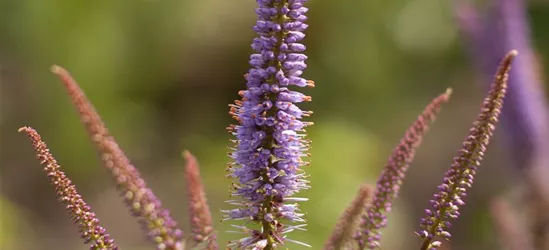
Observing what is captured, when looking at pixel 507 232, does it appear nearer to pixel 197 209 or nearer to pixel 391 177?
pixel 391 177

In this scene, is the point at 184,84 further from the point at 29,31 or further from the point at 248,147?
the point at 248,147

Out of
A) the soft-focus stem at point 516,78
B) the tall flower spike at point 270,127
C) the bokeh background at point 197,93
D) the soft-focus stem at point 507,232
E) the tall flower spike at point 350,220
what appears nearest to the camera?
the tall flower spike at point 350,220

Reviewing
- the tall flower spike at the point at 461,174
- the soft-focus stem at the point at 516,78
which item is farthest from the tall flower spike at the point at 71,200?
the soft-focus stem at the point at 516,78

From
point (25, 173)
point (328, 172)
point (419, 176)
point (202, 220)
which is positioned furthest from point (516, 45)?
point (25, 173)

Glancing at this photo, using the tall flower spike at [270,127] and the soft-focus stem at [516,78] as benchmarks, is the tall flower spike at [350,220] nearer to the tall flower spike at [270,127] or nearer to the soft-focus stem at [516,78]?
the tall flower spike at [270,127]

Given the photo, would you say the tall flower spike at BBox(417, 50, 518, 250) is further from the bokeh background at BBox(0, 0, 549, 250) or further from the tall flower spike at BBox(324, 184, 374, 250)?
the bokeh background at BBox(0, 0, 549, 250)

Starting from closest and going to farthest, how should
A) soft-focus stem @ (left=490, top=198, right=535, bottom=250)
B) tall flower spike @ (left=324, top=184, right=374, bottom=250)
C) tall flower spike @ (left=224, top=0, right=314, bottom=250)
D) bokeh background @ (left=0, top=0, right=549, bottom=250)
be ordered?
tall flower spike @ (left=324, top=184, right=374, bottom=250)
tall flower spike @ (left=224, top=0, right=314, bottom=250)
soft-focus stem @ (left=490, top=198, right=535, bottom=250)
bokeh background @ (left=0, top=0, right=549, bottom=250)

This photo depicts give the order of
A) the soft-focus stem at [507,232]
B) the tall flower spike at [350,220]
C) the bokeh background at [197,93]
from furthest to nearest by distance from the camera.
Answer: the bokeh background at [197,93] → the soft-focus stem at [507,232] → the tall flower spike at [350,220]

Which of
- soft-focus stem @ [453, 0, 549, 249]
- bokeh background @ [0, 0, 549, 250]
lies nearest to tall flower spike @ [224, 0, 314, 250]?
soft-focus stem @ [453, 0, 549, 249]
